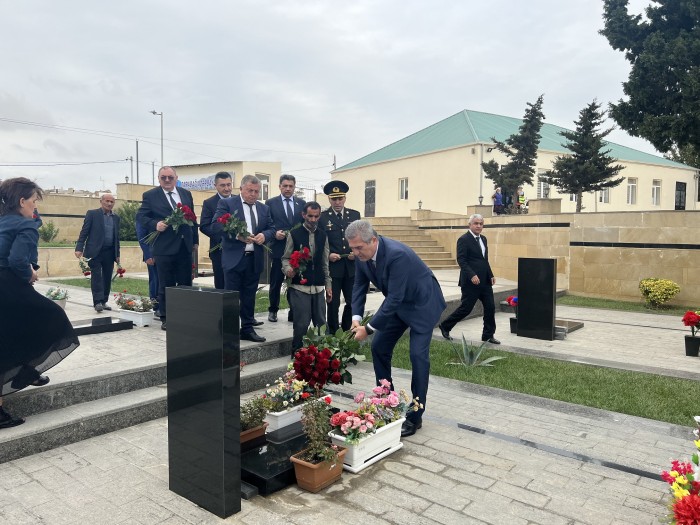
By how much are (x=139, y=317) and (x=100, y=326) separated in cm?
62

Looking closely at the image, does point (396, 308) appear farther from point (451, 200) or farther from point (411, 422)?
point (451, 200)

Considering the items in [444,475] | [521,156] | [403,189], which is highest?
[521,156]

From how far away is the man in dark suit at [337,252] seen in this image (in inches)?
280

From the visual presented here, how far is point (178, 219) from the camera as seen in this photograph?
21.4 ft

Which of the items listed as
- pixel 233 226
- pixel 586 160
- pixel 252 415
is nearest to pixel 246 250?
pixel 233 226

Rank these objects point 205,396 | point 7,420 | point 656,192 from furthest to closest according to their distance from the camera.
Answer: point 656,192
point 7,420
point 205,396

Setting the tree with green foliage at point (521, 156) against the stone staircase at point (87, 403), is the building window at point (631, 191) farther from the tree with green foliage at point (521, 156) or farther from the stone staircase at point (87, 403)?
the stone staircase at point (87, 403)

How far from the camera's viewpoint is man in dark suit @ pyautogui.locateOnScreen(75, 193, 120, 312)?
8469mm

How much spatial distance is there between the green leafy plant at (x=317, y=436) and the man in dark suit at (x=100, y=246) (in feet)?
20.1

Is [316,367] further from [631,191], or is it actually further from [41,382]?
[631,191]

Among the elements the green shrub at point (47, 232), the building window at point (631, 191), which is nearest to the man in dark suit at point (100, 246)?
the green shrub at point (47, 232)

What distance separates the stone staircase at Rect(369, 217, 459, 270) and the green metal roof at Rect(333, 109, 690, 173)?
8.01 meters

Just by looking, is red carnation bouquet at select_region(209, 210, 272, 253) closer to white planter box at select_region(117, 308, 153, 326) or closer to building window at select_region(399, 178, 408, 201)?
white planter box at select_region(117, 308, 153, 326)

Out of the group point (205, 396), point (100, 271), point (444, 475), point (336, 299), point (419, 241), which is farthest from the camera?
point (419, 241)
